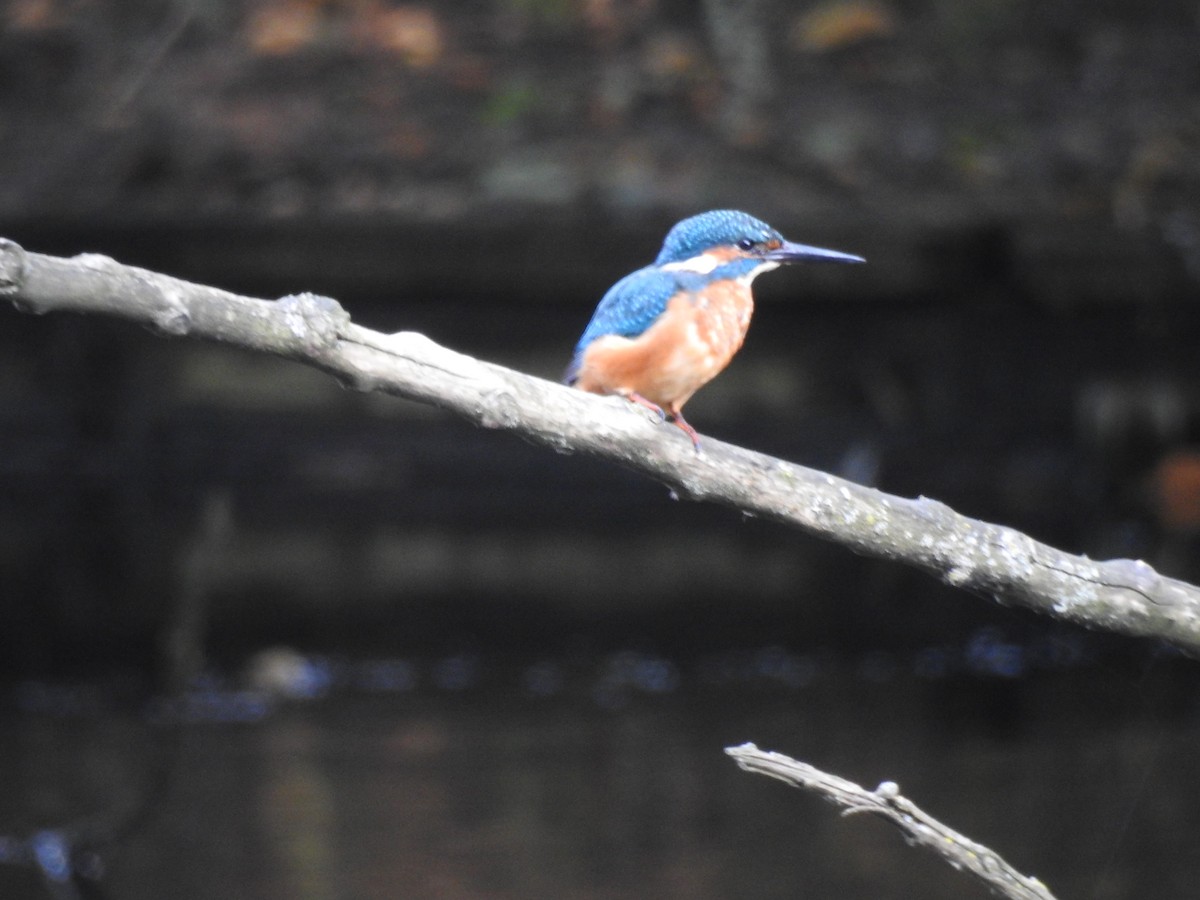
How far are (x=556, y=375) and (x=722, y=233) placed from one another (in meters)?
2.01

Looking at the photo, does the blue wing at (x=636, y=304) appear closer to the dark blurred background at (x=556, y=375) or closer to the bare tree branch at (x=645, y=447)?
the bare tree branch at (x=645, y=447)

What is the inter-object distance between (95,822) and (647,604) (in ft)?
5.31

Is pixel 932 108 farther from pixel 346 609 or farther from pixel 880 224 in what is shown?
pixel 346 609

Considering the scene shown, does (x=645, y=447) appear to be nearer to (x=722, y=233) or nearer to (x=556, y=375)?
(x=722, y=233)

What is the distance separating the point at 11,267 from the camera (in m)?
1.19

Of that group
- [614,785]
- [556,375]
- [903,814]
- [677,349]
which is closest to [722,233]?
[677,349]

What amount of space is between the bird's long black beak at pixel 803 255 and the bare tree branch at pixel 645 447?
37 cm

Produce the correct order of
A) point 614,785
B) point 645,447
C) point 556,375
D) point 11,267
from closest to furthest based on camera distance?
1. point 11,267
2. point 645,447
3. point 614,785
4. point 556,375

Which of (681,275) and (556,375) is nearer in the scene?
(681,275)

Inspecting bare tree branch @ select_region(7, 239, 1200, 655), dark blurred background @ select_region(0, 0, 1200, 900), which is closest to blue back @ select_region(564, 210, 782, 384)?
bare tree branch @ select_region(7, 239, 1200, 655)

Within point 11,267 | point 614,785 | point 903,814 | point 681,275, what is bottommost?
point 614,785

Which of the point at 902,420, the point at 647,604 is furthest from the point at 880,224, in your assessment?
the point at 647,604

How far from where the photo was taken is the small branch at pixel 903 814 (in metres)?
1.32

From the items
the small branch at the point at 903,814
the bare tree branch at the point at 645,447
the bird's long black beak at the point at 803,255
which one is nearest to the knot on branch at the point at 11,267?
the bare tree branch at the point at 645,447
